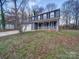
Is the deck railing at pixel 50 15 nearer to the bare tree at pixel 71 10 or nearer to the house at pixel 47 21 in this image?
the house at pixel 47 21

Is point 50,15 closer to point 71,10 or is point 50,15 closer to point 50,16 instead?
point 50,16

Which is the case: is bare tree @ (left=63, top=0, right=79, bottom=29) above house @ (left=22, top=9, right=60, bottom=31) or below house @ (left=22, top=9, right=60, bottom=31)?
above

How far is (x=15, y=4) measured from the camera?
17438mm

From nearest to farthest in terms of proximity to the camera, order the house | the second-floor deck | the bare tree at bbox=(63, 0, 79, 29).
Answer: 1. the house
2. the second-floor deck
3. the bare tree at bbox=(63, 0, 79, 29)

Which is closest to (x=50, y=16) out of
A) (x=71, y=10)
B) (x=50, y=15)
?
(x=50, y=15)

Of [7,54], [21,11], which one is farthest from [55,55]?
[21,11]

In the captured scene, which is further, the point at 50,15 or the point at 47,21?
the point at 47,21

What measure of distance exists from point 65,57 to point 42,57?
4.18 feet

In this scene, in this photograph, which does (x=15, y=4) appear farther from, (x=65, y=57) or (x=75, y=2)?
(x=75, y=2)

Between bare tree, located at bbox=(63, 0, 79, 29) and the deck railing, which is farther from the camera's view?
bare tree, located at bbox=(63, 0, 79, 29)

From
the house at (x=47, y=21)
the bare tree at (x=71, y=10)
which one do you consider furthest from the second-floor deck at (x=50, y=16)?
the bare tree at (x=71, y=10)

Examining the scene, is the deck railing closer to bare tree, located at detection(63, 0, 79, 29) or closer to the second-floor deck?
the second-floor deck

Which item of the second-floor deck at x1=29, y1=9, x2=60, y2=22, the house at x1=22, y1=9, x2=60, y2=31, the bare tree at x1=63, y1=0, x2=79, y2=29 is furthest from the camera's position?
the bare tree at x1=63, y1=0, x2=79, y2=29

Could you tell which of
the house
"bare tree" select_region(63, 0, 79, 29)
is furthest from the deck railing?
"bare tree" select_region(63, 0, 79, 29)
